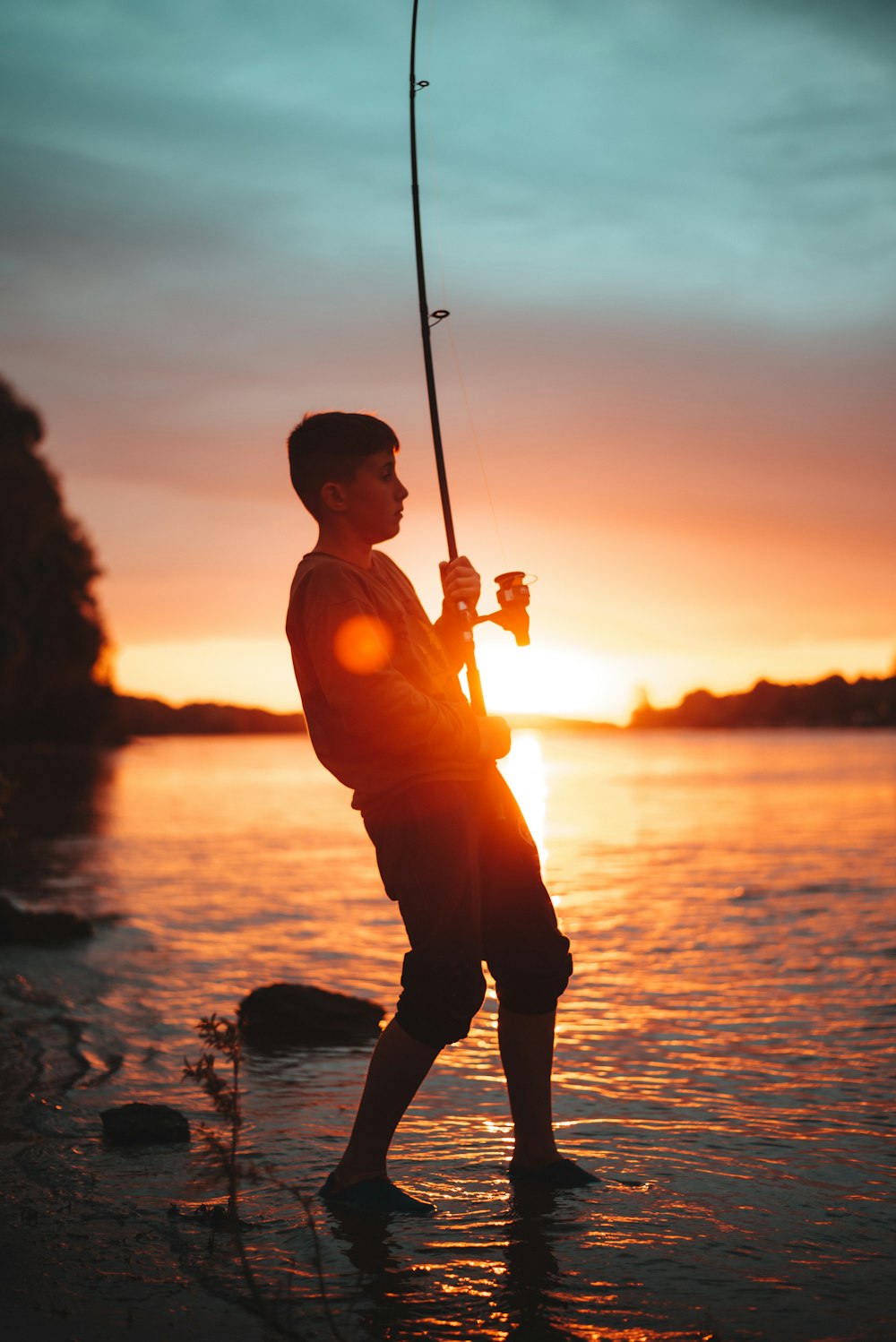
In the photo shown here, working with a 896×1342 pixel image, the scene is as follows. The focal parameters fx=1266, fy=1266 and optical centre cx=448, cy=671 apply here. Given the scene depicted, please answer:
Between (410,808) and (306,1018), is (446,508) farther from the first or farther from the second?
(306,1018)

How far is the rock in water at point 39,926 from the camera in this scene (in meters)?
9.50

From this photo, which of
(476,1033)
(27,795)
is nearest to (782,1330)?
(476,1033)

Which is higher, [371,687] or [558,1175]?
[371,687]

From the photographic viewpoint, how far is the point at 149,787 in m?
38.3

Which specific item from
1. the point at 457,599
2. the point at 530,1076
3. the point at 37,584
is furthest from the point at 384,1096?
the point at 37,584

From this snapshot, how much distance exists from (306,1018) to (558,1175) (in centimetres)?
274

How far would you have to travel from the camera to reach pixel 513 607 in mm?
3963

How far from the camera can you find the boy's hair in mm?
3752

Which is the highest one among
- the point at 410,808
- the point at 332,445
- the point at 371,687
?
the point at 332,445

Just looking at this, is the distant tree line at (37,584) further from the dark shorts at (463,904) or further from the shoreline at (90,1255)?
the dark shorts at (463,904)

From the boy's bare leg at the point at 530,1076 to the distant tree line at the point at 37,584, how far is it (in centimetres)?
3236

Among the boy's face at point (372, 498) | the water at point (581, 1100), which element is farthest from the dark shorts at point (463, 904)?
the boy's face at point (372, 498)

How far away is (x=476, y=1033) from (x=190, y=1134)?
221 centimetres

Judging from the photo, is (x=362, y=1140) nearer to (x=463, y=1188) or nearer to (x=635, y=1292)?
(x=463, y=1188)
